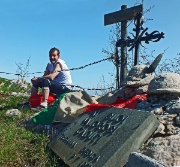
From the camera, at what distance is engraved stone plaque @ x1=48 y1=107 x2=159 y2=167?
3.17m

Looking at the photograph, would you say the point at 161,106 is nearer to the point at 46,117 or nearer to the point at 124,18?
the point at 46,117

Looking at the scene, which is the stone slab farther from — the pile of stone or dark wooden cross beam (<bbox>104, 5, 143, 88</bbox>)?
dark wooden cross beam (<bbox>104, 5, 143, 88</bbox>)

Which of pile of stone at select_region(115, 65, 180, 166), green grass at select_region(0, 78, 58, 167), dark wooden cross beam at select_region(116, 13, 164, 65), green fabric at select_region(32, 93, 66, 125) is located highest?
dark wooden cross beam at select_region(116, 13, 164, 65)

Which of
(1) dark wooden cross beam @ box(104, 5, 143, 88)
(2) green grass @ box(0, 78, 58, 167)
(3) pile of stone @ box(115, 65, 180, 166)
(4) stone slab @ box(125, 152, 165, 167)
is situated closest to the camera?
(4) stone slab @ box(125, 152, 165, 167)

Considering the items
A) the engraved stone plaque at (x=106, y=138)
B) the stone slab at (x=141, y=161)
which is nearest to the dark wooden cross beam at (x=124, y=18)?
the engraved stone plaque at (x=106, y=138)

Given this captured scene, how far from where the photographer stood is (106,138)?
137 inches

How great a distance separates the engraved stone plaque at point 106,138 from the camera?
3.17 metres

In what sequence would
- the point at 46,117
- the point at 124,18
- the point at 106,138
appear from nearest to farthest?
the point at 106,138
the point at 46,117
the point at 124,18

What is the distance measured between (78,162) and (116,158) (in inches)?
20.3

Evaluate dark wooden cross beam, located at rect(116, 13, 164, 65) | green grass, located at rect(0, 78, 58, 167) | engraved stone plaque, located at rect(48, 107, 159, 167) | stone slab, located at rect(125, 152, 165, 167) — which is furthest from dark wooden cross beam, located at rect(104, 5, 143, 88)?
stone slab, located at rect(125, 152, 165, 167)

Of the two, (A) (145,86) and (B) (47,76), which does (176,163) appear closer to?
(A) (145,86)

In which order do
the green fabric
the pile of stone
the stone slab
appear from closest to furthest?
the stone slab, the pile of stone, the green fabric

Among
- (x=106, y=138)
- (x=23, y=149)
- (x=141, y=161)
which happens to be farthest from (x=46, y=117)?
(x=141, y=161)

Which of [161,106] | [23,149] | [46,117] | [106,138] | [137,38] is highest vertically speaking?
[137,38]
